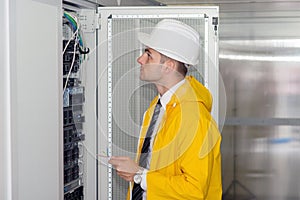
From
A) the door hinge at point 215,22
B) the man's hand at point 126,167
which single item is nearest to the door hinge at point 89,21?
the door hinge at point 215,22

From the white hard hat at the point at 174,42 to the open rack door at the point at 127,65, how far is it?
39 centimetres

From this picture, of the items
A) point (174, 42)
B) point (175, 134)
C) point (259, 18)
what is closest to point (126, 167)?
point (175, 134)

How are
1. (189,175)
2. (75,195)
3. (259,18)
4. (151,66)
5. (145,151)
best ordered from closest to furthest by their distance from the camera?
(189,175) → (151,66) → (145,151) → (75,195) → (259,18)

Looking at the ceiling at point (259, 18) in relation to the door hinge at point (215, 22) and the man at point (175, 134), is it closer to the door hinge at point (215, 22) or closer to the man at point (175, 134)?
the door hinge at point (215, 22)

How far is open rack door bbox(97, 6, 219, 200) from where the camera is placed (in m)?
2.37

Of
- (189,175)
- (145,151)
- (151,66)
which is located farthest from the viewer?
(145,151)

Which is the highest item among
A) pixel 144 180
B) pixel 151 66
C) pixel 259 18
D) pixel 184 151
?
pixel 259 18

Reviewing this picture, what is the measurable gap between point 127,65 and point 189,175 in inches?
28.8

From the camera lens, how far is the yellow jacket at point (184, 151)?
73.2 inches

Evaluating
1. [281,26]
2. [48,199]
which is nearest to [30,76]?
[48,199]

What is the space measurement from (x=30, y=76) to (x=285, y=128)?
238cm

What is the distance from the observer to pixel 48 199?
76.0 inches

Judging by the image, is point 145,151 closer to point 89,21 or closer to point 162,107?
point 162,107

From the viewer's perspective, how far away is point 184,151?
1.87m
